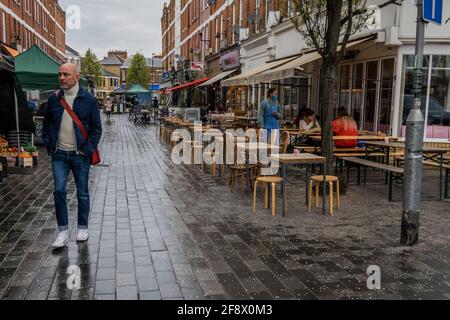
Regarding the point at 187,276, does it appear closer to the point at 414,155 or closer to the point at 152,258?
the point at 152,258

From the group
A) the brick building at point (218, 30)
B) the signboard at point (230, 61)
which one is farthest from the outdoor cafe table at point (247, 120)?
the signboard at point (230, 61)

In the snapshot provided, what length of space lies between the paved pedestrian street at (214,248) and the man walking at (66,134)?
0.63 m

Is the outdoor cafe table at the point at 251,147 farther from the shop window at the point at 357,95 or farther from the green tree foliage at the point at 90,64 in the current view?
the green tree foliage at the point at 90,64

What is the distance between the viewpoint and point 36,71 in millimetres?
11844

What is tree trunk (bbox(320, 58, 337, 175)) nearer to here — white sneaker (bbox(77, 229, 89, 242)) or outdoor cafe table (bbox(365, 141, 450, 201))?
outdoor cafe table (bbox(365, 141, 450, 201))

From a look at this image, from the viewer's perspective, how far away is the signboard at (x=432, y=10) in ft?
18.1

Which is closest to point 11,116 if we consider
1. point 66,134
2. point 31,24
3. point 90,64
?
point 66,134

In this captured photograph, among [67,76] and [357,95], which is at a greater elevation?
Answer: [357,95]

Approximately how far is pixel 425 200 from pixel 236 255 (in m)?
4.62

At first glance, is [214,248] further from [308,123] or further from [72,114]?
[308,123]

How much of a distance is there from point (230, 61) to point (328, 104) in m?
20.2

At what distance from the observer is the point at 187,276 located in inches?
179

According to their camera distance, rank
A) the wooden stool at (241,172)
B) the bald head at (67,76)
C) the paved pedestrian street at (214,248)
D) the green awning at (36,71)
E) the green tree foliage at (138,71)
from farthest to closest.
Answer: the green tree foliage at (138,71) < the green awning at (36,71) < the wooden stool at (241,172) < the bald head at (67,76) < the paved pedestrian street at (214,248)

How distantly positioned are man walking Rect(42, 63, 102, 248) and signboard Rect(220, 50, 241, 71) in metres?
21.9
